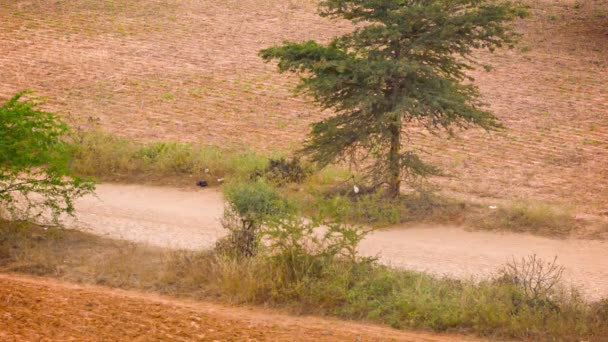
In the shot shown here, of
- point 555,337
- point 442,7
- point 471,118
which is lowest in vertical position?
point 555,337

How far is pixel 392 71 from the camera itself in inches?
572

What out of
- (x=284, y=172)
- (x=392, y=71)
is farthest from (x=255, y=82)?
(x=392, y=71)

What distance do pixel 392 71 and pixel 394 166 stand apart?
4.93 feet

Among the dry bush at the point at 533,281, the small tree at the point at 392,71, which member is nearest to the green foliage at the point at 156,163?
the small tree at the point at 392,71

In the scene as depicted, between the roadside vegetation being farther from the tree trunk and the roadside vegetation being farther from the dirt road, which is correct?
the dirt road

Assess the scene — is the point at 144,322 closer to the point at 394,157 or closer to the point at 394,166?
the point at 394,166

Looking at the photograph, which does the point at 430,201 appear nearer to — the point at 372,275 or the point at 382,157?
the point at 382,157

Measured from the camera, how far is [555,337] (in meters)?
9.63

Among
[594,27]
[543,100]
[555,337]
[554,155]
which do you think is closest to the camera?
[555,337]

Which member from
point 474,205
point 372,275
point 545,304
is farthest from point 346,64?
point 545,304

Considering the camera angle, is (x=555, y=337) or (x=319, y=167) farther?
(x=319, y=167)

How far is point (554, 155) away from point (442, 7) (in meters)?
5.15

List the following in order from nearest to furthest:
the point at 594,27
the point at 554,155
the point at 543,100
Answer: the point at 554,155
the point at 543,100
the point at 594,27

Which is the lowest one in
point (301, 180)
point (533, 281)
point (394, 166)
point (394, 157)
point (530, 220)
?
point (533, 281)
